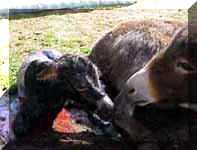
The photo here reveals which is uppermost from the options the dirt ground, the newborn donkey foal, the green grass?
the green grass

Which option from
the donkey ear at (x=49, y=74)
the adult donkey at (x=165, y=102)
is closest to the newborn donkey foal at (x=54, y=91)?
the donkey ear at (x=49, y=74)

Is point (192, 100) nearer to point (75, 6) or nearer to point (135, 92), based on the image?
point (135, 92)

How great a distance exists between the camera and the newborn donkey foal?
14.5 feet

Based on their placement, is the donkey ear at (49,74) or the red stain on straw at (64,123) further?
the red stain on straw at (64,123)

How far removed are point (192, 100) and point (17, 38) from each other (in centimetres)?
388

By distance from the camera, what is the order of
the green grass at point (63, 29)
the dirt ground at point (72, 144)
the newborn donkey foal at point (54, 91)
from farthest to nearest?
the green grass at point (63, 29)
the newborn donkey foal at point (54, 91)
the dirt ground at point (72, 144)

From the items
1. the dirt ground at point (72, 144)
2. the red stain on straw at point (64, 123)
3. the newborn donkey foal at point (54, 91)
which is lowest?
the dirt ground at point (72, 144)

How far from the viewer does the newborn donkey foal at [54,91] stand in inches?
173

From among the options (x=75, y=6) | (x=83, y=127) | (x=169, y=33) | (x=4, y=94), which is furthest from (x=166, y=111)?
(x=75, y=6)

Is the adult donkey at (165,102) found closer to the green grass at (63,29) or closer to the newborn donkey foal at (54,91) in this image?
the newborn donkey foal at (54,91)

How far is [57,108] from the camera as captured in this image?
4.59m

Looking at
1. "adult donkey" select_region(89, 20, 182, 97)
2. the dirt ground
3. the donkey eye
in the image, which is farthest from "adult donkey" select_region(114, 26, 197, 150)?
"adult donkey" select_region(89, 20, 182, 97)

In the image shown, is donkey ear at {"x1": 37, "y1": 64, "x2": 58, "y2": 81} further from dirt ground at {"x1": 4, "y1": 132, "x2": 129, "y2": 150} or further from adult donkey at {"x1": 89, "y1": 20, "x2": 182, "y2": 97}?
adult donkey at {"x1": 89, "y1": 20, "x2": 182, "y2": 97}

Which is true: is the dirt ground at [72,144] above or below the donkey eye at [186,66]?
below
